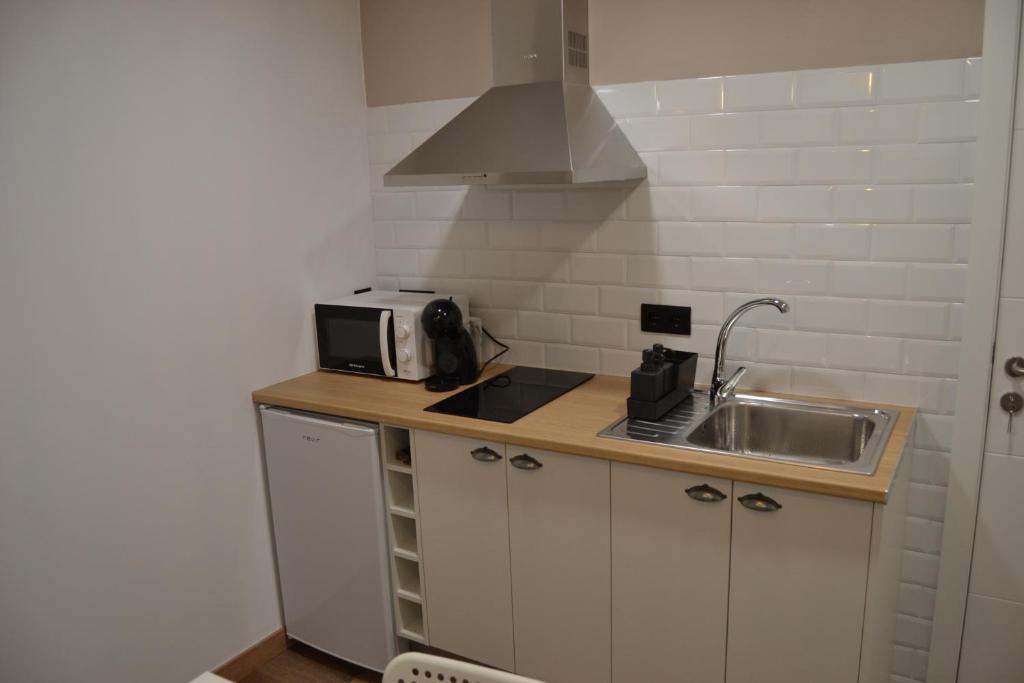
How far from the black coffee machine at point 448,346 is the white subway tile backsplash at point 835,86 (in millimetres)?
1217

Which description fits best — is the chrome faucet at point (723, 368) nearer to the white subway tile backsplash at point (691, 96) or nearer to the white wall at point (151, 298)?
the white subway tile backsplash at point (691, 96)

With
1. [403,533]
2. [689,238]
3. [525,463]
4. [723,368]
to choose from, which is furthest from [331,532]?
[689,238]

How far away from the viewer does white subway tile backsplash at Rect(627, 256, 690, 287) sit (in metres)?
2.45

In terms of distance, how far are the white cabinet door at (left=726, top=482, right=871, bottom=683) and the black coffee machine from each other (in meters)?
1.06

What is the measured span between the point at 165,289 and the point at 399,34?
50.2 inches

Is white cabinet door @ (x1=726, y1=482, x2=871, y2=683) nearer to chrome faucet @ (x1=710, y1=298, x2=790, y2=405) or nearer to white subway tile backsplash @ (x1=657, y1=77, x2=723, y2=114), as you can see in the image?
chrome faucet @ (x1=710, y1=298, x2=790, y2=405)

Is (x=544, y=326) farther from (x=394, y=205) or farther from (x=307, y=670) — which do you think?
(x=307, y=670)

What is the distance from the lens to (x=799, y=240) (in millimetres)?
2254

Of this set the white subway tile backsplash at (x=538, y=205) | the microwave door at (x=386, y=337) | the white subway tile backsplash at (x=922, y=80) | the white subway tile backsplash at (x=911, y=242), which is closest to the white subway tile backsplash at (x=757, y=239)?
the white subway tile backsplash at (x=911, y=242)

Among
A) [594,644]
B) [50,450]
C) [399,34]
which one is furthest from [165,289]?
[594,644]

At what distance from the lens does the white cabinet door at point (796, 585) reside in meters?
1.75

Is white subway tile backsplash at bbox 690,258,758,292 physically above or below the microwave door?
above

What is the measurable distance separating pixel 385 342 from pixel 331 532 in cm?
64

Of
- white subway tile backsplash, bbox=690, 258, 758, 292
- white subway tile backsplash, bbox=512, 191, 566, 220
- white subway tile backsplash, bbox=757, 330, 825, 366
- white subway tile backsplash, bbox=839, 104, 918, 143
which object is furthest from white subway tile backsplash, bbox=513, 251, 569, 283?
white subway tile backsplash, bbox=839, 104, 918, 143
